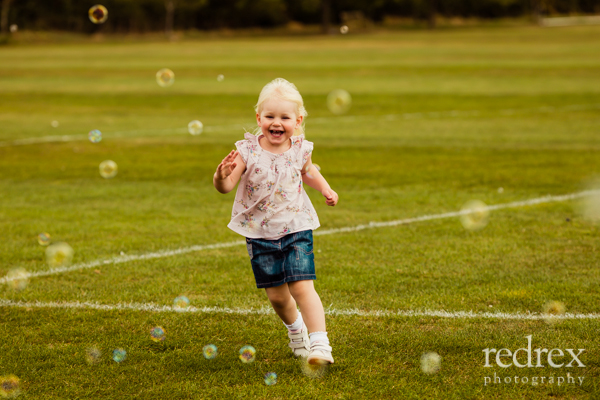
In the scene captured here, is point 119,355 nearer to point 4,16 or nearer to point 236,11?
point 4,16

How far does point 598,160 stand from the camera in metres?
14.0

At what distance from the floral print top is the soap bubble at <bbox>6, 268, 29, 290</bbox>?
283 cm

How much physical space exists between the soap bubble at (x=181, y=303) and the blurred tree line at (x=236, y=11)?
9358cm

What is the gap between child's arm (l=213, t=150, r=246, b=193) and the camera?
483 cm

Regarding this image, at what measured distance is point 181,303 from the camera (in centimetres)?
626

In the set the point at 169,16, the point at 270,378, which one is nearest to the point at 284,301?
the point at 270,378

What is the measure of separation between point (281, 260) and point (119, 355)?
4.40ft

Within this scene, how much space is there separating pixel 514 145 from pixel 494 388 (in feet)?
40.4

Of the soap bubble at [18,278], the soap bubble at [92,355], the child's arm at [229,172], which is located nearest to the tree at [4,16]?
the soap bubble at [18,278]

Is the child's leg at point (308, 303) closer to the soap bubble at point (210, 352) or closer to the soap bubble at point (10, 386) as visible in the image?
the soap bubble at point (210, 352)

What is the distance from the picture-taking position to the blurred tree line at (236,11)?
317 ft

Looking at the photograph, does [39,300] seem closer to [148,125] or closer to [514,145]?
[514,145]

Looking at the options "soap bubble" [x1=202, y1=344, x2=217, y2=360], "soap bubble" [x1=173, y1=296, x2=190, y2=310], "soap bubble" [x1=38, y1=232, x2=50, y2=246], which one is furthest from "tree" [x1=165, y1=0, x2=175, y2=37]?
"soap bubble" [x1=202, y1=344, x2=217, y2=360]

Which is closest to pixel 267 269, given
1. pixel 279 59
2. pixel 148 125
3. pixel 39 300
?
pixel 39 300
